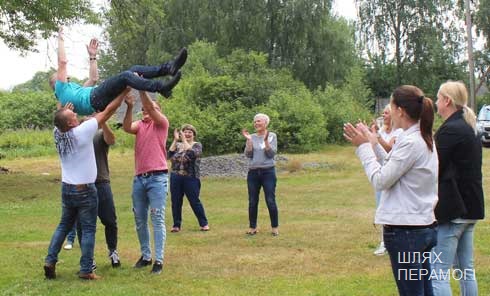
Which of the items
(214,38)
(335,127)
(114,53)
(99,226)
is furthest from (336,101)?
(114,53)

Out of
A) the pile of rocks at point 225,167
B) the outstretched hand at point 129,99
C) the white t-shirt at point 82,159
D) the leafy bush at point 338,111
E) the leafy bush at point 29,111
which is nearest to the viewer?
the white t-shirt at point 82,159

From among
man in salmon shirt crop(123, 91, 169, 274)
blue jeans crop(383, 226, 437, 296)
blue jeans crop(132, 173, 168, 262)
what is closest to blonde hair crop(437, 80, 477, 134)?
blue jeans crop(383, 226, 437, 296)

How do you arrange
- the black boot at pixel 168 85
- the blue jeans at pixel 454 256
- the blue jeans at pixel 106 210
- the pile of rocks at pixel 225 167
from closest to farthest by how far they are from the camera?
the blue jeans at pixel 454 256 → the black boot at pixel 168 85 → the blue jeans at pixel 106 210 → the pile of rocks at pixel 225 167

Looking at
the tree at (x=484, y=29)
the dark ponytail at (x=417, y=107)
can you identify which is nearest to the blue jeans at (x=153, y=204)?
the dark ponytail at (x=417, y=107)

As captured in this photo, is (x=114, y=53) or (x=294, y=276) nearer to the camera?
(x=294, y=276)

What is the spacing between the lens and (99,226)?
32.0 ft

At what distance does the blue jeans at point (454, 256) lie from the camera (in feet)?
13.9

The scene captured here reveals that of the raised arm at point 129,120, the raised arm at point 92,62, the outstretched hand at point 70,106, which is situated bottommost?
the raised arm at point 129,120

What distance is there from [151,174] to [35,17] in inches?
382

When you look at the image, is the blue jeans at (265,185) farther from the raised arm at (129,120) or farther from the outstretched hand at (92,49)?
the outstretched hand at (92,49)

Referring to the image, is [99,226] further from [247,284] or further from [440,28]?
[440,28]

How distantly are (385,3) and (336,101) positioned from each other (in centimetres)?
1740

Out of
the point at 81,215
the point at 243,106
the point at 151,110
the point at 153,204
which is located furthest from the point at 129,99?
the point at 243,106

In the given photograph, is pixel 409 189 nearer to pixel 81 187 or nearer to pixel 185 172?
pixel 81 187
